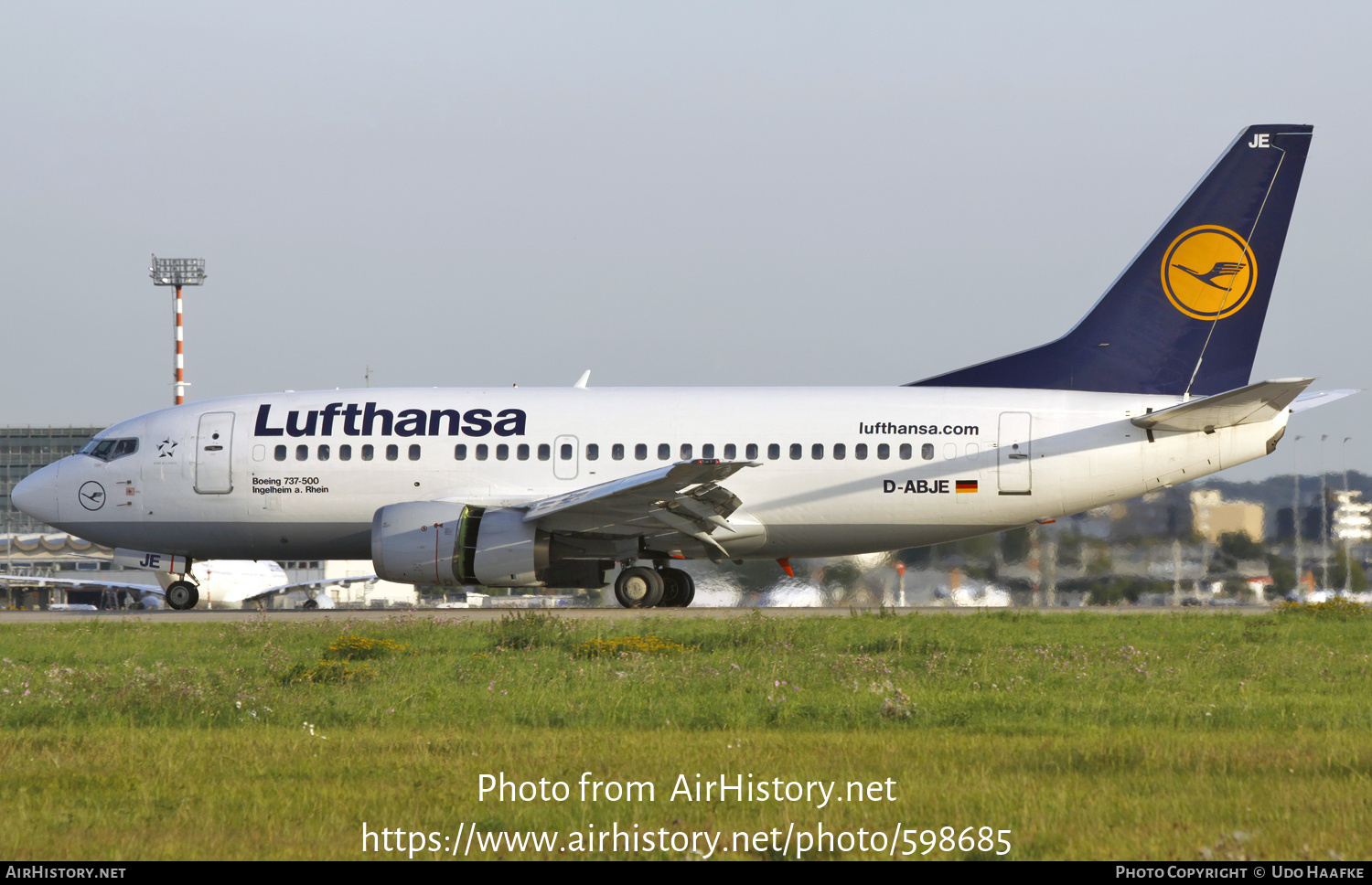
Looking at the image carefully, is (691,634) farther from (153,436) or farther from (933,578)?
(153,436)

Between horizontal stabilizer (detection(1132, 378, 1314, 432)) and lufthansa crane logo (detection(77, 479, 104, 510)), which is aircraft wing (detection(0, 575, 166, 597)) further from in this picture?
horizontal stabilizer (detection(1132, 378, 1314, 432))

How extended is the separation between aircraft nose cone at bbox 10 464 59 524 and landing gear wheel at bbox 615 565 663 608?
10.9 meters

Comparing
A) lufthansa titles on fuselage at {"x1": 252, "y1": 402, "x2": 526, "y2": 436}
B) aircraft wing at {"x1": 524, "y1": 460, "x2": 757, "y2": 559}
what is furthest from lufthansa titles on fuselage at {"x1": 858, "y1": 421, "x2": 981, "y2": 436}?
lufthansa titles on fuselage at {"x1": 252, "y1": 402, "x2": 526, "y2": 436}

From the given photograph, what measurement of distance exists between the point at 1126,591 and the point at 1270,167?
812 cm

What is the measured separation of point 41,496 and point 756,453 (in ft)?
44.7

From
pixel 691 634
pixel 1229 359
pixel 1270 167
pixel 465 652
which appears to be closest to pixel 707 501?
pixel 691 634

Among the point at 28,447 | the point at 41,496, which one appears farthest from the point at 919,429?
the point at 28,447

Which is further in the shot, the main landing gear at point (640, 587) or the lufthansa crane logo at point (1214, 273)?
the main landing gear at point (640, 587)

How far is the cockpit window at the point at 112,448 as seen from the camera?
24.6m

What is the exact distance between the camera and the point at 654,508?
22016 mm

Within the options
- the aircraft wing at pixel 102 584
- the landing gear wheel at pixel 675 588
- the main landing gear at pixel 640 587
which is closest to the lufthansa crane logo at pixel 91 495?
the main landing gear at pixel 640 587

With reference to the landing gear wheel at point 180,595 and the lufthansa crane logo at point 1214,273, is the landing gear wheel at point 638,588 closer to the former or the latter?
the landing gear wheel at point 180,595

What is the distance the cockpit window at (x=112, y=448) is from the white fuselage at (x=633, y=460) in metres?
0.12
